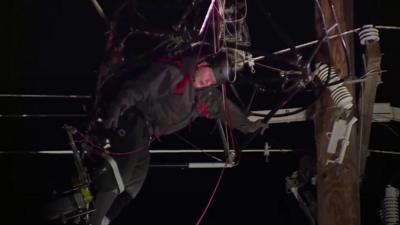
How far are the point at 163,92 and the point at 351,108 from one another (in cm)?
153

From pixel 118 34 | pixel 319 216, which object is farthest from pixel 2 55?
pixel 319 216

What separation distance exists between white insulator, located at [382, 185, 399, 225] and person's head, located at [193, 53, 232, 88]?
2295 mm

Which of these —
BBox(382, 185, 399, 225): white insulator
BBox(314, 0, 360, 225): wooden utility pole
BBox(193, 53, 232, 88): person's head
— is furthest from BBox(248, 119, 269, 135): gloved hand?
BBox(382, 185, 399, 225): white insulator

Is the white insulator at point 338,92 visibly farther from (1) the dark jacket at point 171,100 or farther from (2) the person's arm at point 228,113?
(1) the dark jacket at point 171,100

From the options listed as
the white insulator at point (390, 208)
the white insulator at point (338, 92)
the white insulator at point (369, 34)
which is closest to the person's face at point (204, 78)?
the white insulator at point (338, 92)

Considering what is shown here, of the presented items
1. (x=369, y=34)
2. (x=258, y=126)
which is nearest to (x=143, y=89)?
(x=258, y=126)

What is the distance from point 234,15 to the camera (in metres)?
4.61

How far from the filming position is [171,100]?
4.38 metres

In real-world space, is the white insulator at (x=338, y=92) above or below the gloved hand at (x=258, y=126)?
above

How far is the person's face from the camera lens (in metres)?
4.34

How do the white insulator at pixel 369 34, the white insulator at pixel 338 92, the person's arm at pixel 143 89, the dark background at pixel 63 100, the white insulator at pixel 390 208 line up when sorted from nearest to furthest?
the person's arm at pixel 143 89 < the white insulator at pixel 338 92 < the white insulator at pixel 369 34 < the white insulator at pixel 390 208 < the dark background at pixel 63 100

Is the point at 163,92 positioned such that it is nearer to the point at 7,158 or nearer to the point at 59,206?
the point at 59,206

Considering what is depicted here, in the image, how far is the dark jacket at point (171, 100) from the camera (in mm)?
4090

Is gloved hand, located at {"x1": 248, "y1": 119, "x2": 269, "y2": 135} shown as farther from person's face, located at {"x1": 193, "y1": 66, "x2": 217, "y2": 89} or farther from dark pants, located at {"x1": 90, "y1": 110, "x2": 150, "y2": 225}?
dark pants, located at {"x1": 90, "y1": 110, "x2": 150, "y2": 225}
